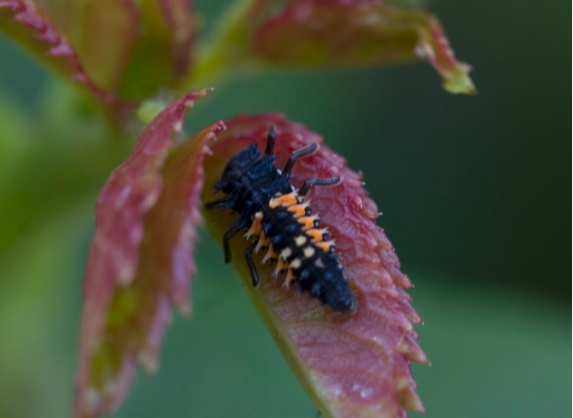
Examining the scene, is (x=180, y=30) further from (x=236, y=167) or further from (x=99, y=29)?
(x=236, y=167)

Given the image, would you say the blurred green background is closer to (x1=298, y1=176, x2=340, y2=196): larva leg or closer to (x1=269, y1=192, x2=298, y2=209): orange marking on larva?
(x1=269, y1=192, x2=298, y2=209): orange marking on larva

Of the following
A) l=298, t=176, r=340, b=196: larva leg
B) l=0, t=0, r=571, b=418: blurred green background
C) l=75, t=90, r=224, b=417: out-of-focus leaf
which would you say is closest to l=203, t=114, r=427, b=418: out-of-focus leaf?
l=298, t=176, r=340, b=196: larva leg

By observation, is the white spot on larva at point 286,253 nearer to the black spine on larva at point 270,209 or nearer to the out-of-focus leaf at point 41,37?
the black spine on larva at point 270,209

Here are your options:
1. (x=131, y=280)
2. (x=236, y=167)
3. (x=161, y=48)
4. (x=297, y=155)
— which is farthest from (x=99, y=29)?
(x=131, y=280)

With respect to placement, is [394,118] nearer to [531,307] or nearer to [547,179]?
[547,179]

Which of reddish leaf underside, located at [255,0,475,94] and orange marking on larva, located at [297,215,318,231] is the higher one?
reddish leaf underside, located at [255,0,475,94]

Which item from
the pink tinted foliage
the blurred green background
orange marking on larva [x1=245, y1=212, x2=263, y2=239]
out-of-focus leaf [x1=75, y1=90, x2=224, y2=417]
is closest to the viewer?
out-of-focus leaf [x1=75, y1=90, x2=224, y2=417]

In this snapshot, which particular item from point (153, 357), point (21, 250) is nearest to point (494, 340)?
point (21, 250)
